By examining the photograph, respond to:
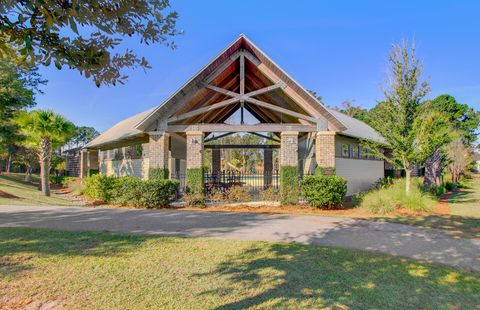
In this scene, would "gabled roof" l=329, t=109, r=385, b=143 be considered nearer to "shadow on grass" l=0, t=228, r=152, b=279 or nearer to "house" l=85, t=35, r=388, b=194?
"house" l=85, t=35, r=388, b=194

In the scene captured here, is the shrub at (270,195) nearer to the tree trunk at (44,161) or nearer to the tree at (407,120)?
the tree at (407,120)

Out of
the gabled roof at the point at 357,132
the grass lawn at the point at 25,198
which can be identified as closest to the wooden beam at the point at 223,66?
the gabled roof at the point at 357,132

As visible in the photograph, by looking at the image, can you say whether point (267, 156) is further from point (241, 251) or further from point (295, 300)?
point (295, 300)

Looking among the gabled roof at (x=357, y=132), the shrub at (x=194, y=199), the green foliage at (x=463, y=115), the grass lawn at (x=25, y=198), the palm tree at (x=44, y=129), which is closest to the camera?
the grass lawn at (x=25, y=198)

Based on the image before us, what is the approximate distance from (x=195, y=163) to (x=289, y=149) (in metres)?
4.57

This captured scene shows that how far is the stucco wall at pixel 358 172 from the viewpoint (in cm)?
1823

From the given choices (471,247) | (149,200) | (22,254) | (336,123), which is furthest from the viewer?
(336,123)

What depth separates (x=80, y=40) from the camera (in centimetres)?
298

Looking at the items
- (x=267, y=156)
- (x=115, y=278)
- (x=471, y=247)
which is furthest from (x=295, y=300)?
(x=267, y=156)

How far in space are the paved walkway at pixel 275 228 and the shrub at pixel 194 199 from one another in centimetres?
251

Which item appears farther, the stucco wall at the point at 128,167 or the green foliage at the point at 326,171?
the stucco wall at the point at 128,167

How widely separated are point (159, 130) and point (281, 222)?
7.78 metres

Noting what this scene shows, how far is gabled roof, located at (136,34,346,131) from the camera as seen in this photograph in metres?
13.7

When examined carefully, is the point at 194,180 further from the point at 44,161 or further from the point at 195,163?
the point at 44,161
